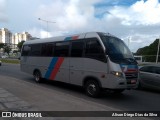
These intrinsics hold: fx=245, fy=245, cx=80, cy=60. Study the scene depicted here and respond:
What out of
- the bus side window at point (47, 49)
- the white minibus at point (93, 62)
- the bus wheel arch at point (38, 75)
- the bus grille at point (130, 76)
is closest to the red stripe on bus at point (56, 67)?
the white minibus at point (93, 62)

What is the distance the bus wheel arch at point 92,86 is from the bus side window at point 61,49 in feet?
6.52

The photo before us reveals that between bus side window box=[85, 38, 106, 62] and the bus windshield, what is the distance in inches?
10.8

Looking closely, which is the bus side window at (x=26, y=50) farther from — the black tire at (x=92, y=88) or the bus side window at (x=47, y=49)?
the black tire at (x=92, y=88)

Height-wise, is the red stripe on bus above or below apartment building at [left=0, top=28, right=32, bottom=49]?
below

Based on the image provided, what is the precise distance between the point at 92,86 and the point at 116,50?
1.81m

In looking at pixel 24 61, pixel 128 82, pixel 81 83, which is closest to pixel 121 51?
pixel 128 82

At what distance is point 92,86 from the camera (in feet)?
33.9

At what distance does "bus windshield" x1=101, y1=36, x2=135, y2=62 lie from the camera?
9.77 metres

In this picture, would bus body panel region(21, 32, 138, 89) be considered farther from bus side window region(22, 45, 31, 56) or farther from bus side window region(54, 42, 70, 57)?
bus side window region(22, 45, 31, 56)

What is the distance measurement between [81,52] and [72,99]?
2461 mm

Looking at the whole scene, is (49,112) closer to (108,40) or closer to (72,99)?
(72,99)

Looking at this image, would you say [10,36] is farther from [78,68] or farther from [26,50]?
[78,68]

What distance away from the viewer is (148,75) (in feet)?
40.2

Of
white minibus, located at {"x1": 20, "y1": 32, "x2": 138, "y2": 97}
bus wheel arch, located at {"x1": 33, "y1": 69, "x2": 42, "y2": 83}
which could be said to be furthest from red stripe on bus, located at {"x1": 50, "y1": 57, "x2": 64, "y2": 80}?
bus wheel arch, located at {"x1": 33, "y1": 69, "x2": 42, "y2": 83}
